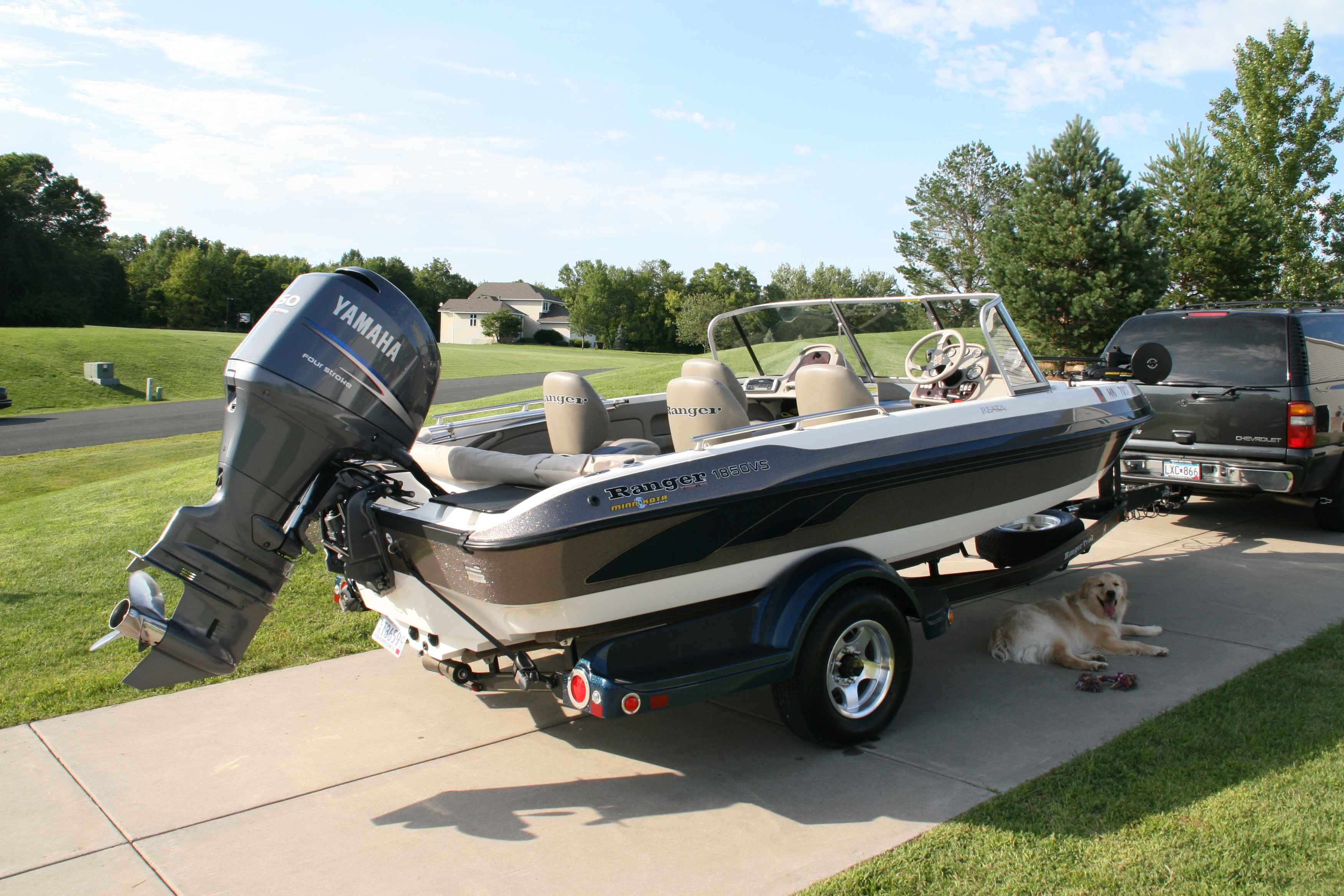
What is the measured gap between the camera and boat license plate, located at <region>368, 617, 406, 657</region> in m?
4.16

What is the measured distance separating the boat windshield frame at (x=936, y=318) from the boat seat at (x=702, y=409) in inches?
49.7

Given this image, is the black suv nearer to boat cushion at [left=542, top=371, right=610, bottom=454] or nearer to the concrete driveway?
the concrete driveway

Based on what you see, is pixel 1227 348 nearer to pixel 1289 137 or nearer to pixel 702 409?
pixel 702 409

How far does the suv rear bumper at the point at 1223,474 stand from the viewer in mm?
7141

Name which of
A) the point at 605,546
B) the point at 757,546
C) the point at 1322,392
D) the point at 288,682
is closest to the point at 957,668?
the point at 757,546

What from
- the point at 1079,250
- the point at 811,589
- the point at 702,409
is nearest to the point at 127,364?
the point at 1079,250

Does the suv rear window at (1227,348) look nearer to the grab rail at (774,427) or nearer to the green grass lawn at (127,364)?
the grab rail at (774,427)

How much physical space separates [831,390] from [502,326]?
81.8 m

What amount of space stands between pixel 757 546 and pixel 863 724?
955 millimetres

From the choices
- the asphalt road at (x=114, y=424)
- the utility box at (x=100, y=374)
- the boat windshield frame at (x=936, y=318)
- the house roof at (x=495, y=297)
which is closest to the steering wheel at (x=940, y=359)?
the boat windshield frame at (x=936, y=318)

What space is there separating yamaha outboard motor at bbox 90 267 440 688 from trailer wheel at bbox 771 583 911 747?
1753mm

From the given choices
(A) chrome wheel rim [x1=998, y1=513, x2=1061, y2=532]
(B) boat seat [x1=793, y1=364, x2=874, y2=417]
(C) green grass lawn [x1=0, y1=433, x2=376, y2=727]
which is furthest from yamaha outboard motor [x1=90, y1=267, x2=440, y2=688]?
(A) chrome wheel rim [x1=998, y1=513, x2=1061, y2=532]

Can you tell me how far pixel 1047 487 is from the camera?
523 cm

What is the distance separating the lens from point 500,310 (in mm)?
90500
